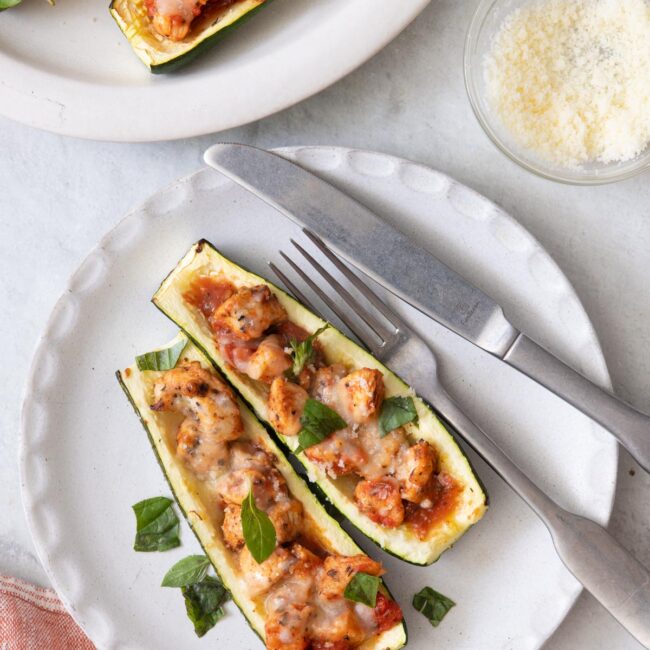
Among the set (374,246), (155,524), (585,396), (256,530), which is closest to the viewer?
(256,530)

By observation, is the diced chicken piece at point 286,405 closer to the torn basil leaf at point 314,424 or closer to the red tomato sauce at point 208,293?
the torn basil leaf at point 314,424

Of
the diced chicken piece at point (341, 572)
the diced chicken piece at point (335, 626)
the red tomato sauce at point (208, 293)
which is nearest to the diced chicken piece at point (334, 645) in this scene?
the diced chicken piece at point (335, 626)

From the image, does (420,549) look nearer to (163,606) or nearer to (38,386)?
(163,606)

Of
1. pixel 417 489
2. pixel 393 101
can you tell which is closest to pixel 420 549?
pixel 417 489

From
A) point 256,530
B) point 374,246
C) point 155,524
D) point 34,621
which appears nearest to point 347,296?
point 374,246

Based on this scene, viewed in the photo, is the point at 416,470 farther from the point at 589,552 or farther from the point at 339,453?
the point at 589,552

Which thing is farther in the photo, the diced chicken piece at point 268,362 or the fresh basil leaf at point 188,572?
the fresh basil leaf at point 188,572

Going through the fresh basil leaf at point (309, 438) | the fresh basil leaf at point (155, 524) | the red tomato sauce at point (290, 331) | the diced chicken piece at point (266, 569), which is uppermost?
the red tomato sauce at point (290, 331)

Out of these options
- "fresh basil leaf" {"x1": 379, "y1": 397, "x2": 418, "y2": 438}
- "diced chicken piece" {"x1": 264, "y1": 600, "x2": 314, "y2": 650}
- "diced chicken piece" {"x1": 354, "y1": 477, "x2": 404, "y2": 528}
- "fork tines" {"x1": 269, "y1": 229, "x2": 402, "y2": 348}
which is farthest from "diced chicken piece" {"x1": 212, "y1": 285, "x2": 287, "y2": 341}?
"diced chicken piece" {"x1": 264, "y1": 600, "x2": 314, "y2": 650}
